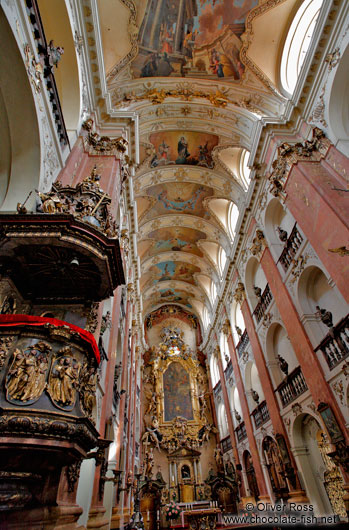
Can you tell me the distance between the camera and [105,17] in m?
9.79

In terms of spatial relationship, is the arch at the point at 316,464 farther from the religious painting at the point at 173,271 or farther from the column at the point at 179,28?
the column at the point at 179,28

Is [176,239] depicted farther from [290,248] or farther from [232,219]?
[290,248]

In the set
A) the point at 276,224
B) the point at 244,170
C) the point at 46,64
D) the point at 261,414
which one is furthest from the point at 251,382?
the point at 46,64

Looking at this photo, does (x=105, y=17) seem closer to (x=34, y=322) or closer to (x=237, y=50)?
(x=237, y=50)

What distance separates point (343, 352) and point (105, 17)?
12.6 m

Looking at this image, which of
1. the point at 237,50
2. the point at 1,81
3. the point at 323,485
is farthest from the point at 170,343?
the point at 1,81

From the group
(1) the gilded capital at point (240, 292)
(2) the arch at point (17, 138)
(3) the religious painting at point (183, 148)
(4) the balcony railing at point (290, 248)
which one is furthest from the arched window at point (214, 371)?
(2) the arch at point (17, 138)

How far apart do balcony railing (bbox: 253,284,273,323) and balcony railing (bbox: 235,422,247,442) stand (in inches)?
224

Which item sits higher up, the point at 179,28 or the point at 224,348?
the point at 179,28

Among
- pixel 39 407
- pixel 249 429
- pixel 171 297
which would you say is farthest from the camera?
pixel 171 297

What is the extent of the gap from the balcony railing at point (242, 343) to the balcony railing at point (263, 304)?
161 centimetres

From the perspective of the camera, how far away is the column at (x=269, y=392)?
7.84 m

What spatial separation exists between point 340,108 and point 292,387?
812cm

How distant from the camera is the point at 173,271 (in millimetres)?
21047
